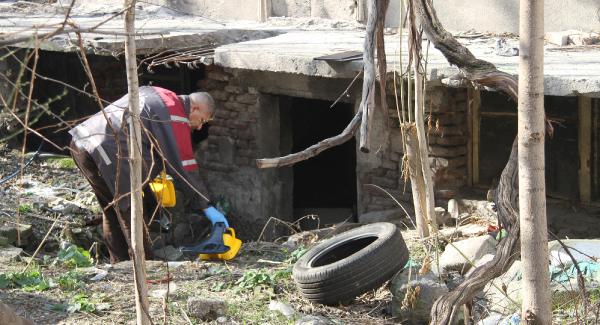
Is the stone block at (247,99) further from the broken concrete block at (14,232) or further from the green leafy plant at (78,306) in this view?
the green leafy plant at (78,306)

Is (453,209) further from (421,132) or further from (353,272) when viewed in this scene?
(353,272)

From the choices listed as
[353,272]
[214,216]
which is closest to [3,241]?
[214,216]

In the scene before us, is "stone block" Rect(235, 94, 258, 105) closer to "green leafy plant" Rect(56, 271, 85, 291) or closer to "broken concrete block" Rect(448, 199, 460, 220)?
"broken concrete block" Rect(448, 199, 460, 220)

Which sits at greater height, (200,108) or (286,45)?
(286,45)

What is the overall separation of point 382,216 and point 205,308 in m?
3.29

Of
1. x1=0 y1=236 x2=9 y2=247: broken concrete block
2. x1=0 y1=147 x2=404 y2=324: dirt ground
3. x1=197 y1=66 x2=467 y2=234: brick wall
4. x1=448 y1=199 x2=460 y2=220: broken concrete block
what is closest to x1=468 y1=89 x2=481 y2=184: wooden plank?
x1=448 y1=199 x2=460 y2=220: broken concrete block

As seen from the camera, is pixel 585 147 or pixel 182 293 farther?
pixel 585 147

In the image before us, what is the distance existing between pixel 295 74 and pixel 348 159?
8.76ft

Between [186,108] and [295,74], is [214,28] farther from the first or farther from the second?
[186,108]

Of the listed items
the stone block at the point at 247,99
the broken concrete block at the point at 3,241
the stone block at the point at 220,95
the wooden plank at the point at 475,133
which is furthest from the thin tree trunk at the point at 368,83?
the stone block at the point at 220,95

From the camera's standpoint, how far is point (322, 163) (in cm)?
1143

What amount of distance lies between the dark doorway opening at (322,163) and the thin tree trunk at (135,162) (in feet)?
22.7

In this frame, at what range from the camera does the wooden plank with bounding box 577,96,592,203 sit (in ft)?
25.0

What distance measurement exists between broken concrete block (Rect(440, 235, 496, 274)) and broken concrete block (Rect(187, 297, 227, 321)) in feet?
5.05
